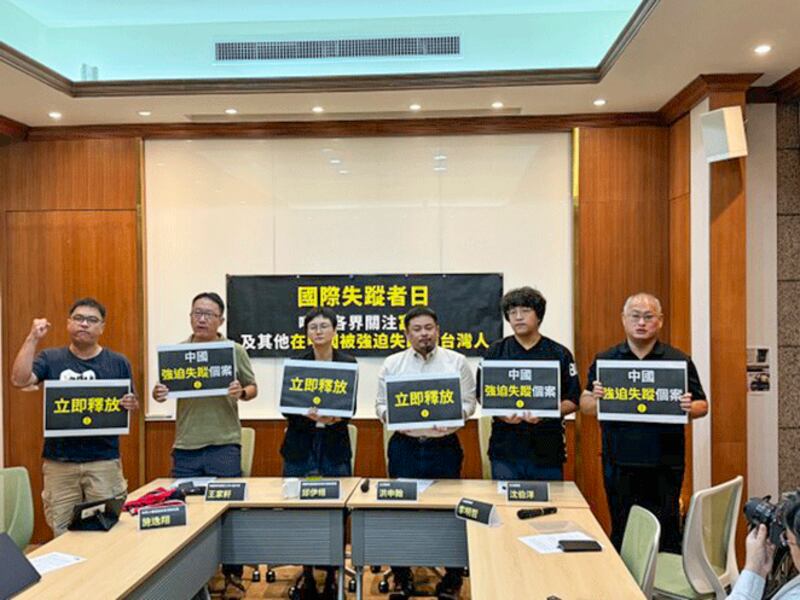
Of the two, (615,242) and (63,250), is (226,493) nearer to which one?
(63,250)

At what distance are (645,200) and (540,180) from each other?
2.36 ft

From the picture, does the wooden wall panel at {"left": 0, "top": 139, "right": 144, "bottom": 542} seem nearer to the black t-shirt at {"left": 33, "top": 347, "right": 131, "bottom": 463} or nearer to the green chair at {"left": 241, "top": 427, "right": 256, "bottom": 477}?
→ the green chair at {"left": 241, "top": 427, "right": 256, "bottom": 477}

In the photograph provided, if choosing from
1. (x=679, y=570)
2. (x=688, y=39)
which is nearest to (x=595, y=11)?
(x=688, y=39)

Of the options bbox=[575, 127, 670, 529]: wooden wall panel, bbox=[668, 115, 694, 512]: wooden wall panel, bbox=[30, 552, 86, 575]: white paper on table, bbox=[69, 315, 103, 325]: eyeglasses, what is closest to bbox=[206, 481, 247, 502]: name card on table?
bbox=[30, 552, 86, 575]: white paper on table

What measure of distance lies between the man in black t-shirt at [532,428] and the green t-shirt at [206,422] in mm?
1370

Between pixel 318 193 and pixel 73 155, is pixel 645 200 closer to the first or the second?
pixel 318 193

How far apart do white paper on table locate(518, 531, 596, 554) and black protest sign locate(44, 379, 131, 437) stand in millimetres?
1967

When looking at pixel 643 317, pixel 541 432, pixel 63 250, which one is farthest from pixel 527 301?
pixel 63 250

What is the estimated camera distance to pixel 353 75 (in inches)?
161

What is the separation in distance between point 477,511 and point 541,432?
692 millimetres

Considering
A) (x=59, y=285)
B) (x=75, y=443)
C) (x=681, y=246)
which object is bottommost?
(x=75, y=443)

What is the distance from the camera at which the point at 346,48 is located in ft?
13.9

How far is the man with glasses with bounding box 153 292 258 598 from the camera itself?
3496 mm

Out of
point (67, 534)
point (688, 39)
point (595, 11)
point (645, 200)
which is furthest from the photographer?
point (645, 200)
